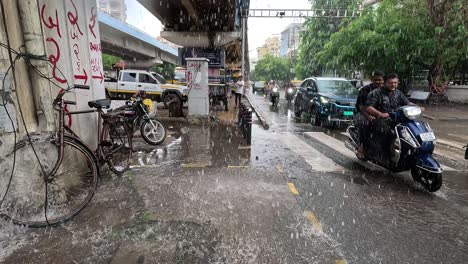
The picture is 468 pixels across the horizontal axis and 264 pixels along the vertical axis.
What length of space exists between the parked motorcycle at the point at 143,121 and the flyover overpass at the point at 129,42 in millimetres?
16570

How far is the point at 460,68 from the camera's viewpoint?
19.4 m

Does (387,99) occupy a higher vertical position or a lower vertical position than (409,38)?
lower

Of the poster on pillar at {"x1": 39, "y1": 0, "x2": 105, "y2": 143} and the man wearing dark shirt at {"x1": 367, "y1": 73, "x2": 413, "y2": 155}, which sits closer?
the poster on pillar at {"x1": 39, "y1": 0, "x2": 105, "y2": 143}

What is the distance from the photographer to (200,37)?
1948cm

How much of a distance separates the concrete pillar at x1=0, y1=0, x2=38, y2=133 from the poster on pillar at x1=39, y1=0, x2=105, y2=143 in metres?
0.49

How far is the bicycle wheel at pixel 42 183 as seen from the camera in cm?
321

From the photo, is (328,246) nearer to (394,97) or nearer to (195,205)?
(195,205)

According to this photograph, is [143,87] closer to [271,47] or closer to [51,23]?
[51,23]

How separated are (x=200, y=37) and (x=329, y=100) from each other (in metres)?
12.0

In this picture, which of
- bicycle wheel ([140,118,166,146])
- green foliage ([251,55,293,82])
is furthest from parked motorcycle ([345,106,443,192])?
green foliage ([251,55,293,82])

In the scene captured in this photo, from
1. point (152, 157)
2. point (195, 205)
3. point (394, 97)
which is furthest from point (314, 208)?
point (152, 157)

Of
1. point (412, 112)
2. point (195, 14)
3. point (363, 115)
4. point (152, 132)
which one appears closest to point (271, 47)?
point (195, 14)

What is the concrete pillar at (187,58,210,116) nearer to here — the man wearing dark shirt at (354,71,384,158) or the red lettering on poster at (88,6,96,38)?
the red lettering on poster at (88,6,96,38)

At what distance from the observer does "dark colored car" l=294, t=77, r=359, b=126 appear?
973cm
